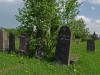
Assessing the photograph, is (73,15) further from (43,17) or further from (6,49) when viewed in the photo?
(6,49)

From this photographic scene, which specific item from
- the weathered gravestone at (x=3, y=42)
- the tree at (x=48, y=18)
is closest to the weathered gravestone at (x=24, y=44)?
the tree at (x=48, y=18)

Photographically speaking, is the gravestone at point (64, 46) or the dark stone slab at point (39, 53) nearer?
the gravestone at point (64, 46)

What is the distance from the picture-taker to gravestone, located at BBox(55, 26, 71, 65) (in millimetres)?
8406

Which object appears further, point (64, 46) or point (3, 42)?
point (3, 42)

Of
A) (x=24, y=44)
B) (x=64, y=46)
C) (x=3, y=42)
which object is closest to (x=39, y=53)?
(x=24, y=44)

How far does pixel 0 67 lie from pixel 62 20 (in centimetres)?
404

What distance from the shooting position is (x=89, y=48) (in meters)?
14.4

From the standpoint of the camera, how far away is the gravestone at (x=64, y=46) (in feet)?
27.6

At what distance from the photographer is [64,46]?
8.52m

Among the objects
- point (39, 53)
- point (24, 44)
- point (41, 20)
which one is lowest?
point (39, 53)

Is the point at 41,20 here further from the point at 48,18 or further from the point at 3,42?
the point at 3,42

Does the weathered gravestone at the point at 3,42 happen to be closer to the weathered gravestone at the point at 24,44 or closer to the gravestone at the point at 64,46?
the weathered gravestone at the point at 24,44

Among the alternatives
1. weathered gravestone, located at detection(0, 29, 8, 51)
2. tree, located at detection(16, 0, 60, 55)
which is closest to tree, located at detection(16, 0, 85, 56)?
tree, located at detection(16, 0, 60, 55)

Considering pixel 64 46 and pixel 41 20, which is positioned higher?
pixel 41 20
